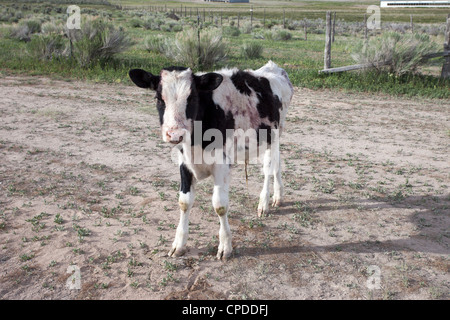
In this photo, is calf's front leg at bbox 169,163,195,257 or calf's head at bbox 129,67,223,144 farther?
calf's front leg at bbox 169,163,195,257

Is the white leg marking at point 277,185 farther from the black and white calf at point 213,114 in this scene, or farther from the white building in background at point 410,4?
the white building in background at point 410,4

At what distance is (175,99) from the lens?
345 cm

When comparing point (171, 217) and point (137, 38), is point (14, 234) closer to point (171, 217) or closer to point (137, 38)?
point (171, 217)

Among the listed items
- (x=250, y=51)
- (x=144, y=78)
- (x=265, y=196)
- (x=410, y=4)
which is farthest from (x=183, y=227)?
(x=410, y=4)

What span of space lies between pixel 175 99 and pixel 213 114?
1.89 feet

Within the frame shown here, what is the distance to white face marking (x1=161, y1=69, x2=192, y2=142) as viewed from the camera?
337cm

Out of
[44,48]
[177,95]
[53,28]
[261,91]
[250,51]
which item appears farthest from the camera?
[53,28]

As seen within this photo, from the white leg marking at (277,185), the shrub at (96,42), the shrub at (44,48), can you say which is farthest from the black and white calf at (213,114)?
the shrub at (44,48)

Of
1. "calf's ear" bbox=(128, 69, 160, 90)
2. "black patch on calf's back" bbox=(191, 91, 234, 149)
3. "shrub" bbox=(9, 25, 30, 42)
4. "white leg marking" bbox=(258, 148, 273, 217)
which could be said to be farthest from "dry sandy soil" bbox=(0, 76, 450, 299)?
"shrub" bbox=(9, 25, 30, 42)

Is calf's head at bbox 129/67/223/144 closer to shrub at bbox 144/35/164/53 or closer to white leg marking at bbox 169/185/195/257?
white leg marking at bbox 169/185/195/257

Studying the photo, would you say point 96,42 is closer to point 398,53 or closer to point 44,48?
point 44,48

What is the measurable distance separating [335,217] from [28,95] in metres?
8.92

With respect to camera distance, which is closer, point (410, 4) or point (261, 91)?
point (261, 91)

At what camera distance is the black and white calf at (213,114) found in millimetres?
3463
